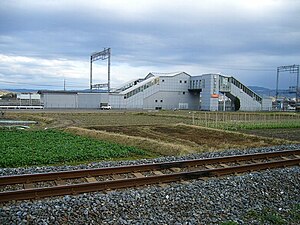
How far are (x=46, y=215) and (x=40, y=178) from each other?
9.63 feet

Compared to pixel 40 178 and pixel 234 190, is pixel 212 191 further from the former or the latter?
pixel 40 178

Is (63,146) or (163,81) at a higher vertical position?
(163,81)

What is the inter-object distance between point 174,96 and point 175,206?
73874 millimetres

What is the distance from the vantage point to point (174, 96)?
80.4m

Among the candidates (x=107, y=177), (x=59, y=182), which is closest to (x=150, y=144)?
(x=107, y=177)

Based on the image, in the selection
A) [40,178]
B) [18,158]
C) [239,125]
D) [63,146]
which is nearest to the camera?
[40,178]

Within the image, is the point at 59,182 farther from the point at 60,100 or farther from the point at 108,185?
the point at 60,100

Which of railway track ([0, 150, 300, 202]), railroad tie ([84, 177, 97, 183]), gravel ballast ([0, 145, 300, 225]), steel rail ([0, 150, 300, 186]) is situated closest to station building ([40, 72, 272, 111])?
steel rail ([0, 150, 300, 186])

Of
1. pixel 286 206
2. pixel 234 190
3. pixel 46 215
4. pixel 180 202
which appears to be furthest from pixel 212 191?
pixel 46 215

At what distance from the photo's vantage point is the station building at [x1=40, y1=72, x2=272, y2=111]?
241 feet

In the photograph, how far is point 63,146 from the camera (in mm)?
14820

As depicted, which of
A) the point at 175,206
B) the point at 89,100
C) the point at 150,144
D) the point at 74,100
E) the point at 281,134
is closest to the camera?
the point at 175,206

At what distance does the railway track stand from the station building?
62.7m

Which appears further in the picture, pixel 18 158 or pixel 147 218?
pixel 18 158
